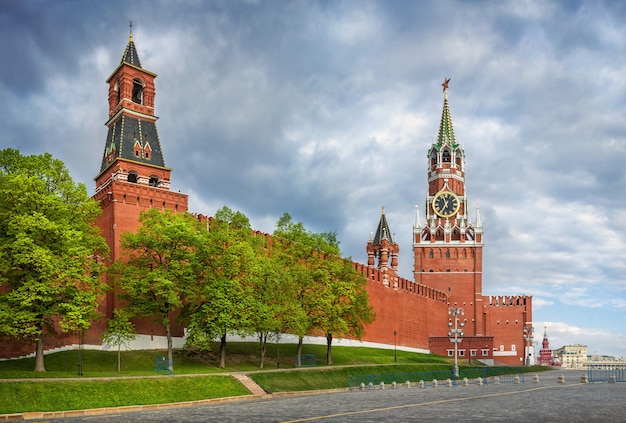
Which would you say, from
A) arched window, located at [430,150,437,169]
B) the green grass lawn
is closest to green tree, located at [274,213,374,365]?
the green grass lawn

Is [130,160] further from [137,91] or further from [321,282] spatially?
[321,282]

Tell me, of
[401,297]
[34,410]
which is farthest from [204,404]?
[401,297]

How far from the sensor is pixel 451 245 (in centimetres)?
10162

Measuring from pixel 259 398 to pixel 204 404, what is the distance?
14.2 ft

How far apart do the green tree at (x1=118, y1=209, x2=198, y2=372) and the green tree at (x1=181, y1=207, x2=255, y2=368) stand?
40.1 inches

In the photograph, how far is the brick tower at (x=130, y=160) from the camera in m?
50.2

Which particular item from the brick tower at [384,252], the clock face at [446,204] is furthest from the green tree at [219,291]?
the clock face at [446,204]

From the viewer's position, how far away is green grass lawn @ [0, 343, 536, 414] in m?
30.8

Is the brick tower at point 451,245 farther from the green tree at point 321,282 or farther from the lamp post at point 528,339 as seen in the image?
the green tree at point 321,282

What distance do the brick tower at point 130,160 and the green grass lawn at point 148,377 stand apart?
904 centimetres

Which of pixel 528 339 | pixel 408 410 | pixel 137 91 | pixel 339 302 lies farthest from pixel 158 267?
pixel 528 339

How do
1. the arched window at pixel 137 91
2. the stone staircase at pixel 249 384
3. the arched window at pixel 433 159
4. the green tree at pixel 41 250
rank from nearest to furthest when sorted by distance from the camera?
the green tree at pixel 41 250
the stone staircase at pixel 249 384
the arched window at pixel 137 91
the arched window at pixel 433 159

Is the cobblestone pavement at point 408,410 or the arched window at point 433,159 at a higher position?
the arched window at point 433,159

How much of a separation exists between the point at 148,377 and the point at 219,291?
9954mm
